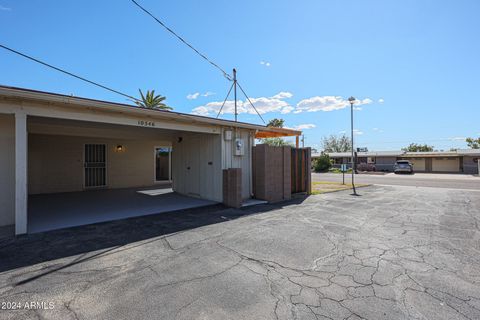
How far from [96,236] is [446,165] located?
39.9m

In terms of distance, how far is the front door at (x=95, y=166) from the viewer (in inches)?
415

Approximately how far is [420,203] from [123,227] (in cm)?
944

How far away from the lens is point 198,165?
342 inches

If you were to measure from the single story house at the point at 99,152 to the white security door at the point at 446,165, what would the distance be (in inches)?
1264

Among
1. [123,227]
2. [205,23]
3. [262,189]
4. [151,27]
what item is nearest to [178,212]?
[123,227]

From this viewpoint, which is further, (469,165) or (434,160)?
(434,160)

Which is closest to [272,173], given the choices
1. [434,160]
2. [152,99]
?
[152,99]

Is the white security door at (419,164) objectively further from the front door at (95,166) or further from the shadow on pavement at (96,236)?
the front door at (95,166)

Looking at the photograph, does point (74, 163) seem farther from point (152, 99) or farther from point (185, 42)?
point (152, 99)

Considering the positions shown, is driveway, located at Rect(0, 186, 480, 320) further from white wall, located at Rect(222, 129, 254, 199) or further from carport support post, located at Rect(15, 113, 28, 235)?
white wall, located at Rect(222, 129, 254, 199)

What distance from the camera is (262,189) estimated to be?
8180mm

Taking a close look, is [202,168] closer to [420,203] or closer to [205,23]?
[205,23]

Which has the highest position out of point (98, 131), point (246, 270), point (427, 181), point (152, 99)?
point (152, 99)

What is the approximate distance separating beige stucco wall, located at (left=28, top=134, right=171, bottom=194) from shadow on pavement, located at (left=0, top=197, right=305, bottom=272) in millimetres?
6478
